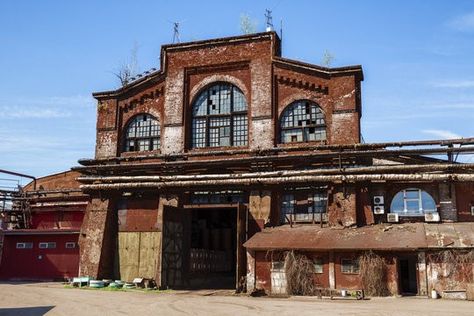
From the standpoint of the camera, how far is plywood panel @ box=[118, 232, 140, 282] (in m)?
25.9

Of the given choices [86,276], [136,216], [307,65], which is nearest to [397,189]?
[307,65]

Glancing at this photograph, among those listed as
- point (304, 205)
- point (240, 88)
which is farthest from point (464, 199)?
point (240, 88)

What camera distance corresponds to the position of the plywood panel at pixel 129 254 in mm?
25875

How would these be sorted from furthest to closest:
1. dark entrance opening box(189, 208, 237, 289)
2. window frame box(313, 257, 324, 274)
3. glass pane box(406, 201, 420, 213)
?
dark entrance opening box(189, 208, 237, 289) < glass pane box(406, 201, 420, 213) < window frame box(313, 257, 324, 274)

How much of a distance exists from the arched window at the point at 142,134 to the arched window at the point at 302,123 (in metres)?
7.27

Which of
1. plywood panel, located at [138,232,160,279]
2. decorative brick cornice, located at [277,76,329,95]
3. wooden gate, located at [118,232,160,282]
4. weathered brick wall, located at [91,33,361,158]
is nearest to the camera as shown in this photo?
weathered brick wall, located at [91,33,361,158]

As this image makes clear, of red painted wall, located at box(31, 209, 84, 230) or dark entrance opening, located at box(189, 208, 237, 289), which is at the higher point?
red painted wall, located at box(31, 209, 84, 230)

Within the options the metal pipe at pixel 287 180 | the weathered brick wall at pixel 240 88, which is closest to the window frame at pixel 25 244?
the metal pipe at pixel 287 180

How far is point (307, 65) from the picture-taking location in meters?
25.6

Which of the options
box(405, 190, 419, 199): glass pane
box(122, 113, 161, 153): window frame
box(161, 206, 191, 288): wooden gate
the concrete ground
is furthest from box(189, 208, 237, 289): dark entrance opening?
box(405, 190, 419, 199): glass pane

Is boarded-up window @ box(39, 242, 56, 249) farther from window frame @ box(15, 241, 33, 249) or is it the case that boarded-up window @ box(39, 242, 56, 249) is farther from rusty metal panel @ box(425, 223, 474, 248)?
rusty metal panel @ box(425, 223, 474, 248)

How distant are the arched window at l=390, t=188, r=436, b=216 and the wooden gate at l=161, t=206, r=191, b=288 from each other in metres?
10.3

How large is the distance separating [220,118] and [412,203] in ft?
35.2

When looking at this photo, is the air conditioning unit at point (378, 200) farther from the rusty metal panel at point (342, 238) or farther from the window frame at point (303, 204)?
the window frame at point (303, 204)
